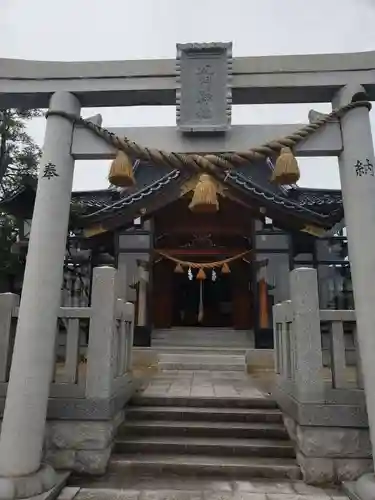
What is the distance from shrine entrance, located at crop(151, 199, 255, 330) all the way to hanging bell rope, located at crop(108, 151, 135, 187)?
25.1 ft

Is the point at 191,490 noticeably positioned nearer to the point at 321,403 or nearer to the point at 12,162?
the point at 321,403

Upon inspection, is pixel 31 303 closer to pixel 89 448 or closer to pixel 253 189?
pixel 89 448

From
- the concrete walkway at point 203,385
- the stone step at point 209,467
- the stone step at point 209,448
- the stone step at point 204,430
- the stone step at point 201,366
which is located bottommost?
the stone step at point 209,467

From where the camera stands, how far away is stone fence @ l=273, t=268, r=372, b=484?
12.8ft

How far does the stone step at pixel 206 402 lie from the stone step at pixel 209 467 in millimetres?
1118

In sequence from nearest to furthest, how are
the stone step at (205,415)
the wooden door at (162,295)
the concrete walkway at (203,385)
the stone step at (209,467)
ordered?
the stone step at (209,467) < the stone step at (205,415) < the concrete walkway at (203,385) < the wooden door at (162,295)

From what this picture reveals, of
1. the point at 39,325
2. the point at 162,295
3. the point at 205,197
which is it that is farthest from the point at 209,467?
the point at 162,295

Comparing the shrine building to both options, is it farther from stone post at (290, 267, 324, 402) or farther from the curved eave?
stone post at (290, 267, 324, 402)

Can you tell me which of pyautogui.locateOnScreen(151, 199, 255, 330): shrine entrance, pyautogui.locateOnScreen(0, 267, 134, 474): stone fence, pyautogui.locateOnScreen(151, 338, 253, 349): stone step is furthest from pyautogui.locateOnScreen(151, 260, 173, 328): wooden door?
pyautogui.locateOnScreen(0, 267, 134, 474): stone fence

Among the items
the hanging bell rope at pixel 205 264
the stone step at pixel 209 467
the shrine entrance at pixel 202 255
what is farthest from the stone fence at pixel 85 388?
the shrine entrance at pixel 202 255

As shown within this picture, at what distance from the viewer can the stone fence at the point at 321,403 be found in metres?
3.89

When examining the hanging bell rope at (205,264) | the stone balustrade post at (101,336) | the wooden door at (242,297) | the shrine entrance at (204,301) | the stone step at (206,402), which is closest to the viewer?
the stone balustrade post at (101,336)

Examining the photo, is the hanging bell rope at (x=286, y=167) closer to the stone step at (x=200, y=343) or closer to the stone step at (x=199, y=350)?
the stone step at (x=199, y=350)

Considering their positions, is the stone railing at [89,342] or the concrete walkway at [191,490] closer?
the concrete walkway at [191,490]
